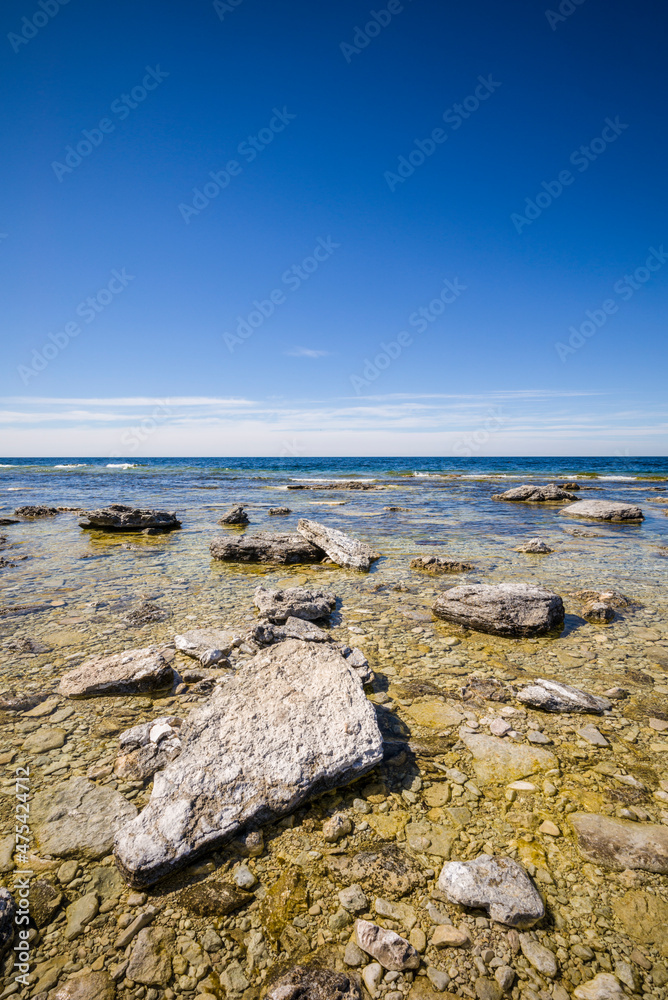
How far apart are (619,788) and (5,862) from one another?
12.8ft

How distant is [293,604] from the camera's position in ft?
20.0

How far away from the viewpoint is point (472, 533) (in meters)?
13.6

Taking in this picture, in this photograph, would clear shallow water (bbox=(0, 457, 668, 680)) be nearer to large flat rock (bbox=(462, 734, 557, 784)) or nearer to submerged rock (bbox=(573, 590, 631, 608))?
submerged rock (bbox=(573, 590, 631, 608))

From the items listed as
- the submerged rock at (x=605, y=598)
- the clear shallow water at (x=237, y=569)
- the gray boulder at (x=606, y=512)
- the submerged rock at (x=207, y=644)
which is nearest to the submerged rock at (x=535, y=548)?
the clear shallow water at (x=237, y=569)

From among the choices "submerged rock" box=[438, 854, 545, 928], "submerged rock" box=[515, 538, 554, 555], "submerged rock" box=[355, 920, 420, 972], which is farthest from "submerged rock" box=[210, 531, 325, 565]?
"submerged rock" box=[355, 920, 420, 972]

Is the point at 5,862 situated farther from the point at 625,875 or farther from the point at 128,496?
the point at 128,496

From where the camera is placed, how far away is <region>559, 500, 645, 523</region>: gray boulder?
1645cm

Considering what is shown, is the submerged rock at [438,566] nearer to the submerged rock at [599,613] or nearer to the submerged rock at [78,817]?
the submerged rock at [599,613]

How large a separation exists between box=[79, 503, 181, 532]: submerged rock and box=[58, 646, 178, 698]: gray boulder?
10056mm

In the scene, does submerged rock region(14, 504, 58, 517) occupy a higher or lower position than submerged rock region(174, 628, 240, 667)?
higher

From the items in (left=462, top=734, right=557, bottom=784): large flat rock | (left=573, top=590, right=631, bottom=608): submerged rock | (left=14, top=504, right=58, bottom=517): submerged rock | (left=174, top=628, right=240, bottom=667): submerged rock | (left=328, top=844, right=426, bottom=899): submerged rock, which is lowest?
(left=328, top=844, right=426, bottom=899): submerged rock

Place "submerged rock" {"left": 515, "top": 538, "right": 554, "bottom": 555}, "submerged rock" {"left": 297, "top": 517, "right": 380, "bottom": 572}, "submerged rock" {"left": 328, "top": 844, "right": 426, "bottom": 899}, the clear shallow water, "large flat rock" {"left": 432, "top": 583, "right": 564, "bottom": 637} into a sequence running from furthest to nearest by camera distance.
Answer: "submerged rock" {"left": 515, "top": 538, "right": 554, "bottom": 555} → "submerged rock" {"left": 297, "top": 517, "right": 380, "bottom": 572} → the clear shallow water → "large flat rock" {"left": 432, "top": 583, "right": 564, "bottom": 637} → "submerged rock" {"left": 328, "top": 844, "right": 426, "bottom": 899}

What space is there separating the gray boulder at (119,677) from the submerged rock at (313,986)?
2.77 metres

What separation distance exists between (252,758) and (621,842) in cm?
230
